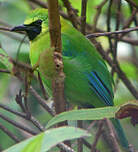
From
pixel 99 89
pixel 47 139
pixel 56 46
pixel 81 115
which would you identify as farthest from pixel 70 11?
pixel 47 139

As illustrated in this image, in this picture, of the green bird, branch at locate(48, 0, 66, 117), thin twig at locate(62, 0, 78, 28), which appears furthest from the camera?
the green bird

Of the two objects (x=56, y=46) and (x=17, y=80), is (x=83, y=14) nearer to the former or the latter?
(x=56, y=46)

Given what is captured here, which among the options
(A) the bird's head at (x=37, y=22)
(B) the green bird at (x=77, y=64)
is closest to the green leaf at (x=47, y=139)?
(B) the green bird at (x=77, y=64)

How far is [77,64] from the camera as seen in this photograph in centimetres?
250

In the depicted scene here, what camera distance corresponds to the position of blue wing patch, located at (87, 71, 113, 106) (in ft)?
8.46

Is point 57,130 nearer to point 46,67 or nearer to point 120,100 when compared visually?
point 46,67

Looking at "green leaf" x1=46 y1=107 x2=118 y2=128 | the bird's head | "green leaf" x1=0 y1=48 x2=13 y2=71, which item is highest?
the bird's head

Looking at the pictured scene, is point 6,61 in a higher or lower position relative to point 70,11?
lower

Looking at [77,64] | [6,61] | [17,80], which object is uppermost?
[6,61]

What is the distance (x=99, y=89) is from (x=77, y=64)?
264 millimetres

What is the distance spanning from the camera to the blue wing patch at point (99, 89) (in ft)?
8.46

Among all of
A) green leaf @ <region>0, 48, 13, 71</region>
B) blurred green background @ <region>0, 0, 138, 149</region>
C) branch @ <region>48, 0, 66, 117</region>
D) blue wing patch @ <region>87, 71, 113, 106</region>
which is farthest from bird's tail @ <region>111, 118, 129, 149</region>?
green leaf @ <region>0, 48, 13, 71</region>

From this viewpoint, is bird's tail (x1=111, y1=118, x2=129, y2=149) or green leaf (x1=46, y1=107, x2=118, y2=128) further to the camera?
bird's tail (x1=111, y1=118, x2=129, y2=149)

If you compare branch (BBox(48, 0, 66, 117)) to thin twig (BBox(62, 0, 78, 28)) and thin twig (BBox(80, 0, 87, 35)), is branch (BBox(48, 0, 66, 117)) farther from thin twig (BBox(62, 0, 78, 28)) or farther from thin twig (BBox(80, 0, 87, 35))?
thin twig (BBox(62, 0, 78, 28))
